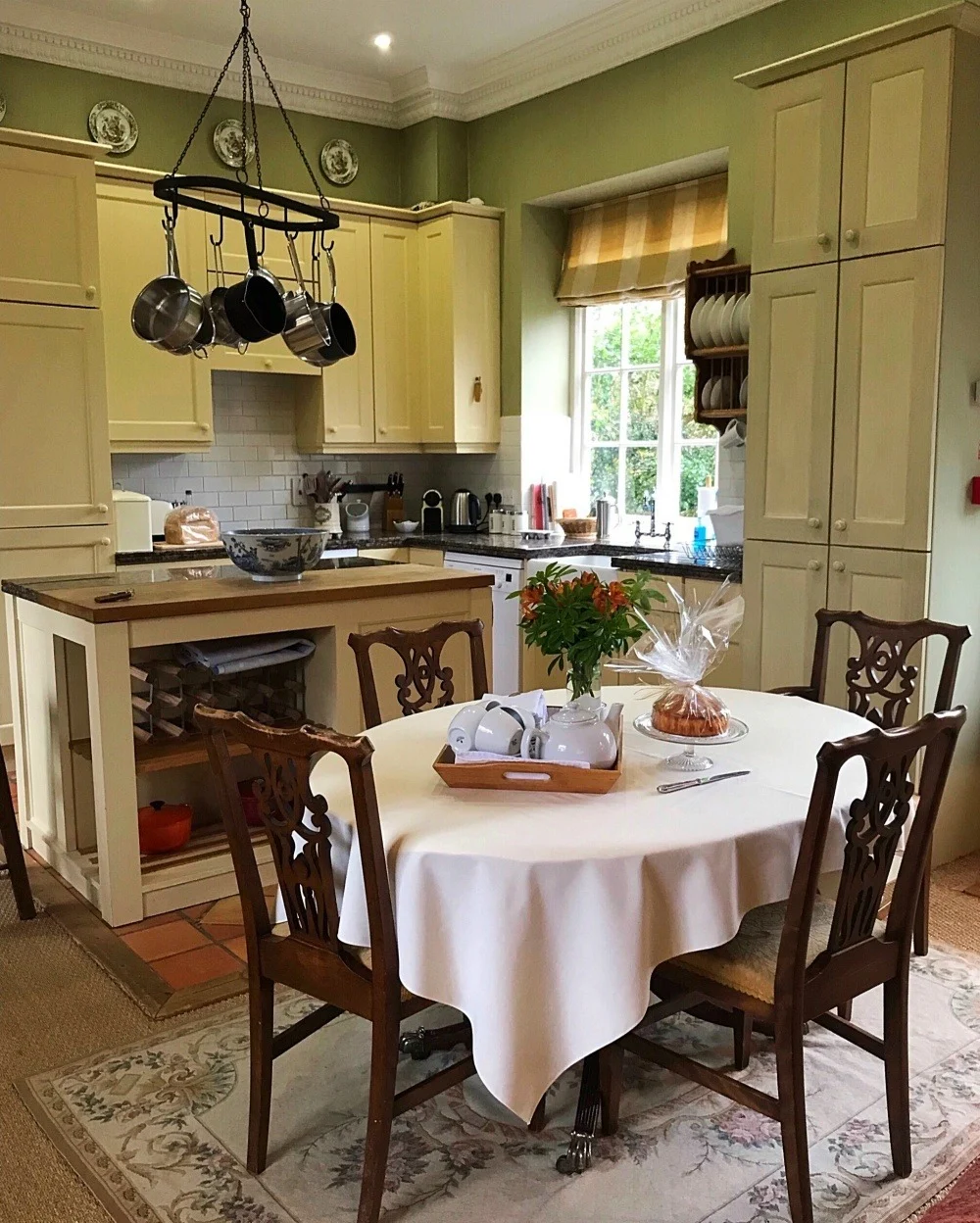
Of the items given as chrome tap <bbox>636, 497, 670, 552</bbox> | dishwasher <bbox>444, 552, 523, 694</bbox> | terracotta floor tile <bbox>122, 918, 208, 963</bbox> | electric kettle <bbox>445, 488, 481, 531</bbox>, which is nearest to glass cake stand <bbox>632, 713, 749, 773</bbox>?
terracotta floor tile <bbox>122, 918, 208, 963</bbox>

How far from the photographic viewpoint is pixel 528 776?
6.82 ft

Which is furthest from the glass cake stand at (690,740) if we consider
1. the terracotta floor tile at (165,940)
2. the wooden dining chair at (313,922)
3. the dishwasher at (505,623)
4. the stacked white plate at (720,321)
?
the dishwasher at (505,623)

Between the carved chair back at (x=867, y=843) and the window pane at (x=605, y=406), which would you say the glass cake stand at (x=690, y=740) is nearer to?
the carved chair back at (x=867, y=843)

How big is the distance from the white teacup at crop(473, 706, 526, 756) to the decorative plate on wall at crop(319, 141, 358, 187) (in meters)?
4.68

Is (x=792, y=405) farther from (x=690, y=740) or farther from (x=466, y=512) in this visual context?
(x=466, y=512)

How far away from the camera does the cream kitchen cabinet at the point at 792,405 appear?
144 inches

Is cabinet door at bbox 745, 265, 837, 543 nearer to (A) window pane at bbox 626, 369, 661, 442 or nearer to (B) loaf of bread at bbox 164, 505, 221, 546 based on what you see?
(A) window pane at bbox 626, 369, 661, 442

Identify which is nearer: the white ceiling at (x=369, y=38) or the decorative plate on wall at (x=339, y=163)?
the white ceiling at (x=369, y=38)

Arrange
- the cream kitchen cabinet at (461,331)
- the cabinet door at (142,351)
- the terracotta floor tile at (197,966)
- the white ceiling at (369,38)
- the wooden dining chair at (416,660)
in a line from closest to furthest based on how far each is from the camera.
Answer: the wooden dining chair at (416,660) → the terracotta floor tile at (197,966) → the white ceiling at (369,38) → the cabinet door at (142,351) → the cream kitchen cabinet at (461,331)

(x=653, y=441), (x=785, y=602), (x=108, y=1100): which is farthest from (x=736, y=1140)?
(x=653, y=441)

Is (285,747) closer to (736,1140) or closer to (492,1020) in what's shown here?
(492,1020)

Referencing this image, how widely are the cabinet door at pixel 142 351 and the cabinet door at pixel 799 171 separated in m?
2.74

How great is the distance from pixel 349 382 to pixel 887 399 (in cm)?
312

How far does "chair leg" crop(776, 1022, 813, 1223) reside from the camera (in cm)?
184
